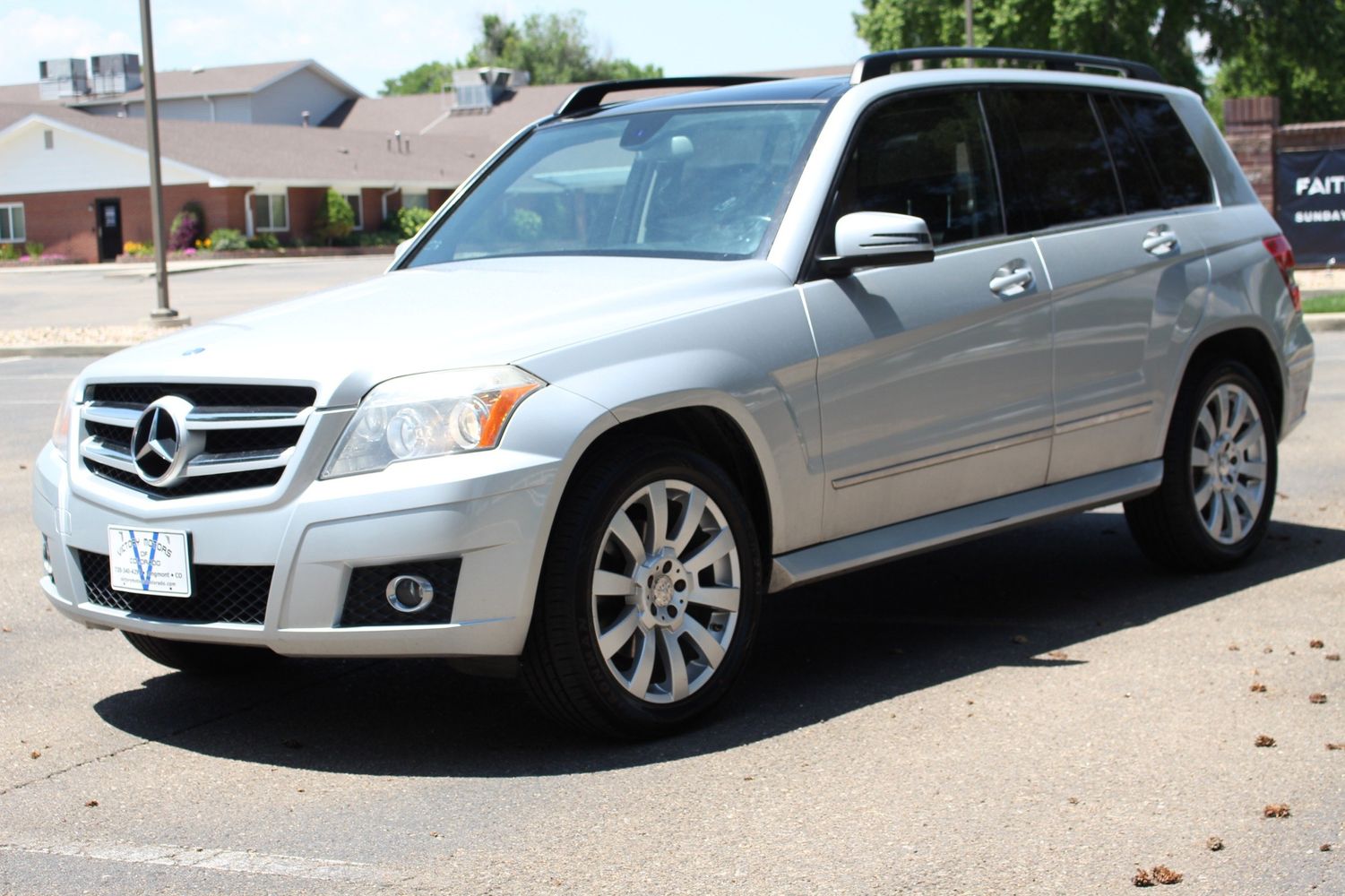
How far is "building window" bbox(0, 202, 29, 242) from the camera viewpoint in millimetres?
63812

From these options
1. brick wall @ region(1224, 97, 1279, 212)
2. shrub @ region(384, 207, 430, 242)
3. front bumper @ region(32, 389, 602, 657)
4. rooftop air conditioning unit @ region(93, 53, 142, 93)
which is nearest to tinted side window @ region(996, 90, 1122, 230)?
front bumper @ region(32, 389, 602, 657)

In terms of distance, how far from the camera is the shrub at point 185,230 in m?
58.8

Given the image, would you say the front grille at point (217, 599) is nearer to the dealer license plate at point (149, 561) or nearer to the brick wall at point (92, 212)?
the dealer license plate at point (149, 561)

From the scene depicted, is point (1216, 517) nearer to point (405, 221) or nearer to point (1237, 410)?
point (1237, 410)

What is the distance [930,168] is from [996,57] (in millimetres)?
748

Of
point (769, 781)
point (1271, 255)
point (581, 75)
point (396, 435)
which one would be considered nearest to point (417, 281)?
point (396, 435)

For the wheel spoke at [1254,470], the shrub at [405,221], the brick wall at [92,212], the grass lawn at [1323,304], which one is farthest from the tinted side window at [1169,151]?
the shrub at [405,221]

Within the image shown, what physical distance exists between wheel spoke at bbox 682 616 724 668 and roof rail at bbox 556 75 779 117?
8.12 ft

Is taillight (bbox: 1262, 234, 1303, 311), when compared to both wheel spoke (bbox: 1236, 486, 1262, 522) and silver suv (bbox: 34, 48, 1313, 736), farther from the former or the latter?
wheel spoke (bbox: 1236, 486, 1262, 522)

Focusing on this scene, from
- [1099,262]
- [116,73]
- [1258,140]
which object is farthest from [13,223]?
[1099,262]

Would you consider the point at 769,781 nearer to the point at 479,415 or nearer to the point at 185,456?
the point at 479,415

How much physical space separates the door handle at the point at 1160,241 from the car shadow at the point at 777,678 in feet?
4.42

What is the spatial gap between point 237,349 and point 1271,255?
4478 mm

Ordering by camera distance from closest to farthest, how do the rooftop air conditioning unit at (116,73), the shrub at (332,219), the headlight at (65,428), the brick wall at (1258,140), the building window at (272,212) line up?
the headlight at (65,428) → the brick wall at (1258,140) → the building window at (272,212) → the shrub at (332,219) → the rooftop air conditioning unit at (116,73)
